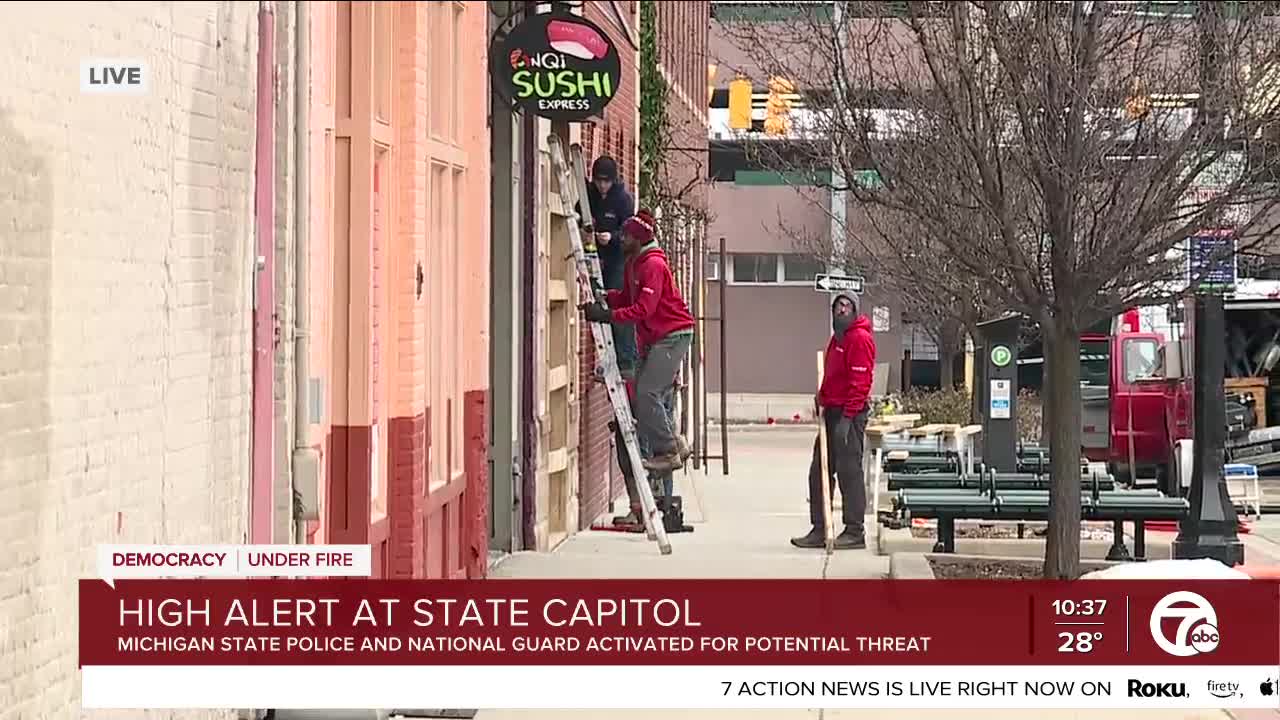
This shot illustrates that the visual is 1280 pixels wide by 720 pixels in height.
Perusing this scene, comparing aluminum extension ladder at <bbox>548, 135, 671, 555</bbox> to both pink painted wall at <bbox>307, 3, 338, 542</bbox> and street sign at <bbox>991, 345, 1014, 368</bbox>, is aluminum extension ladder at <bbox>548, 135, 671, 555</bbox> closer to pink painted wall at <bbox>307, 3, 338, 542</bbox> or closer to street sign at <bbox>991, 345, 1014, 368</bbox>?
pink painted wall at <bbox>307, 3, 338, 542</bbox>

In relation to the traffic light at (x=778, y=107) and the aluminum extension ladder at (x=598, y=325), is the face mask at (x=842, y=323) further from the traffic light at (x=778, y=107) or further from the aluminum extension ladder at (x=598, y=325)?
the aluminum extension ladder at (x=598, y=325)

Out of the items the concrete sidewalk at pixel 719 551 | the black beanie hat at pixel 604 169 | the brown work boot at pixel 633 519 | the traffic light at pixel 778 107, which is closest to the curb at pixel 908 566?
the concrete sidewalk at pixel 719 551

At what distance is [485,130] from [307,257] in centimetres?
394

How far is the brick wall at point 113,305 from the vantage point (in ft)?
18.4

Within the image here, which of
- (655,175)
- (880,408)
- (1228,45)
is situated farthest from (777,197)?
(1228,45)

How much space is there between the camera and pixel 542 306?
14.2 metres

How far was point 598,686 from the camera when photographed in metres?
6.38

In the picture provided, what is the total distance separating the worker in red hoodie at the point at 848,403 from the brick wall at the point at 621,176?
6.84ft

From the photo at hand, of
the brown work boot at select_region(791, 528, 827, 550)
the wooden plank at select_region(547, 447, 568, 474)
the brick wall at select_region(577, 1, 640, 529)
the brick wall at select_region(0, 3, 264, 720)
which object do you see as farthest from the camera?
the brick wall at select_region(577, 1, 640, 529)

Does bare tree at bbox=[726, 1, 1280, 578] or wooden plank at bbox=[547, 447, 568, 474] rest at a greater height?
bare tree at bbox=[726, 1, 1280, 578]

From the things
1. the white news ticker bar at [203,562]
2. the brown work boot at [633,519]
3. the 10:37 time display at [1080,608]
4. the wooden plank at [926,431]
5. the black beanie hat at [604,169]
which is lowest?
the brown work boot at [633,519]

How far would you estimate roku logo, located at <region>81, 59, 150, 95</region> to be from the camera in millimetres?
5762

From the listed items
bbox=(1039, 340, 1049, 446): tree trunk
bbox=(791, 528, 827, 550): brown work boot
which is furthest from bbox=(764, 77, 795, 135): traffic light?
bbox=(791, 528, 827, 550): brown work boot

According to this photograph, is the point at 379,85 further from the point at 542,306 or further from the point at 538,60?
the point at 542,306
